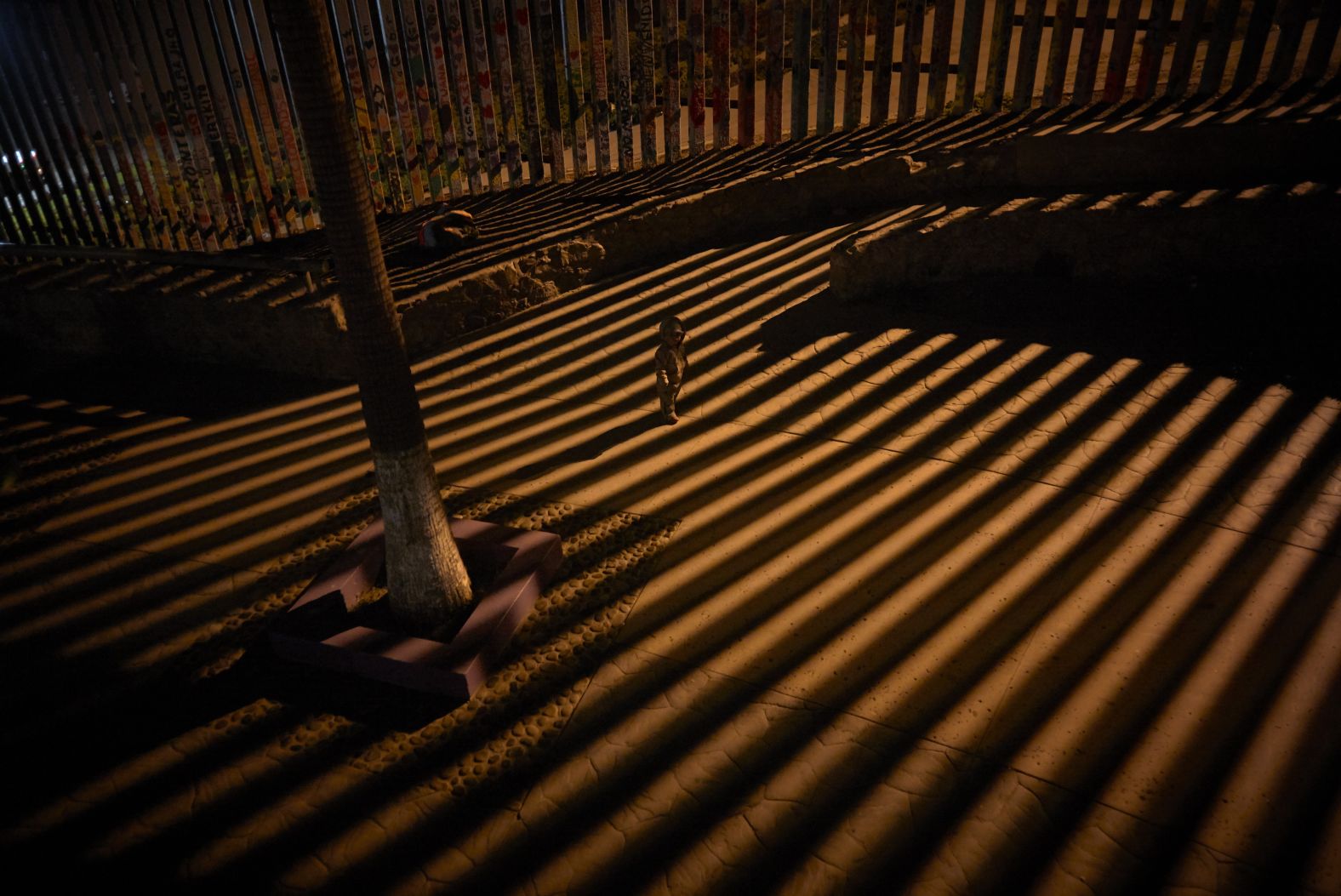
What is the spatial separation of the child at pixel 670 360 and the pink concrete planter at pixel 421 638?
1.51 metres

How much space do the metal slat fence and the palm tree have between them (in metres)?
4.81

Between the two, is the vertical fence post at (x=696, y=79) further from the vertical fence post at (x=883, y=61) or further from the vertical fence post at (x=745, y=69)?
the vertical fence post at (x=883, y=61)

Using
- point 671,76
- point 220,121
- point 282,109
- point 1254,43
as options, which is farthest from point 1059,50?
point 220,121

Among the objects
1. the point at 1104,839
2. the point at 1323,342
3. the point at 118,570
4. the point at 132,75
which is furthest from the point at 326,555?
the point at 1323,342

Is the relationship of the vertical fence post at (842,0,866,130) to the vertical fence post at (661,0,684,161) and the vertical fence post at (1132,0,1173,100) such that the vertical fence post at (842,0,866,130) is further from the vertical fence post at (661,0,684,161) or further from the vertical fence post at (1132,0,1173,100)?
the vertical fence post at (1132,0,1173,100)

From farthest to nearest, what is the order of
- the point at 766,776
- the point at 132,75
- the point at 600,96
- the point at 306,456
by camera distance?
1. the point at 600,96
2. the point at 132,75
3. the point at 306,456
4. the point at 766,776

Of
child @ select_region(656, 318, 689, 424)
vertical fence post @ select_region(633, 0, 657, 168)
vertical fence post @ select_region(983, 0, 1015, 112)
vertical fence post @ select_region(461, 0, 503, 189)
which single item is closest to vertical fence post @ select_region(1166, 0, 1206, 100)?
vertical fence post @ select_region(983, 0, 1015, 112)

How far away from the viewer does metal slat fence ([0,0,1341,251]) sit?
669 centimetres

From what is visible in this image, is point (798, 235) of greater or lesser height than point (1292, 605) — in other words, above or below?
above

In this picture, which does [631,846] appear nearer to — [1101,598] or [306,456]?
[1101,598]

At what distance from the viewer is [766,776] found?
3.04 metres

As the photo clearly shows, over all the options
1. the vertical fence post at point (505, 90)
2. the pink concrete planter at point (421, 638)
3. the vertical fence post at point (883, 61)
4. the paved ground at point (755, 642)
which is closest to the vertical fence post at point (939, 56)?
the vertical fence post at point (883, 61)

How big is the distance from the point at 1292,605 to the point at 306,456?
5735mm

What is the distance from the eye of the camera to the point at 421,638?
356cm
